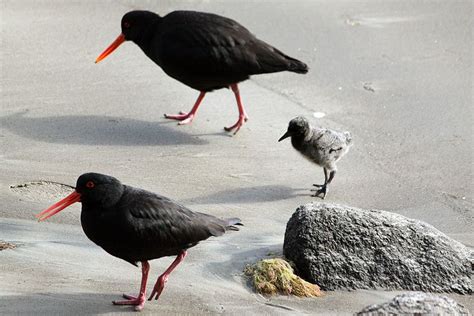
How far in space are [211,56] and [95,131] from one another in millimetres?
1197

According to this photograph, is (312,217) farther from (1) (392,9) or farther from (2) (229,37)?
(1) (392,9)

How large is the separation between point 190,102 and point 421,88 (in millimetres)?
2197

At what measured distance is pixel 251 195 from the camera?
7262 mm

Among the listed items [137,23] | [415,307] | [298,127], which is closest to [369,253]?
[415,307]

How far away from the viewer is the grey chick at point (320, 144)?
7465mm

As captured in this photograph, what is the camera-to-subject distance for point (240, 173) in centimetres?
766

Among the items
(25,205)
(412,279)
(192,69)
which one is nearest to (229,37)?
(192,69)

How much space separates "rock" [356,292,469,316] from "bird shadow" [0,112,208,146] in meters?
3.76

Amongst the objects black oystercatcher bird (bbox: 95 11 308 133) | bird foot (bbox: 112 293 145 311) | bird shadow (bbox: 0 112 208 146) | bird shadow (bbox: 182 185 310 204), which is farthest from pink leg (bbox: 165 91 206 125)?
bird foot (bbox: 112 293 145 311)

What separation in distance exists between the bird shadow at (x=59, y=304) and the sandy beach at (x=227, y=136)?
0.01 metres

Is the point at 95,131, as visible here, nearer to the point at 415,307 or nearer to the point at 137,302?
the point at 137,302

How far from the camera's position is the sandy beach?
564 cm

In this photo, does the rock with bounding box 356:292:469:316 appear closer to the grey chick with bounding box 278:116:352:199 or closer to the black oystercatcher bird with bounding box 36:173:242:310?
the black oystercatcher bird with bounding box 36:173:242:310

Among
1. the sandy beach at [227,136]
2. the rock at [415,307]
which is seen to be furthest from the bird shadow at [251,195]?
the rock at [415,307]
